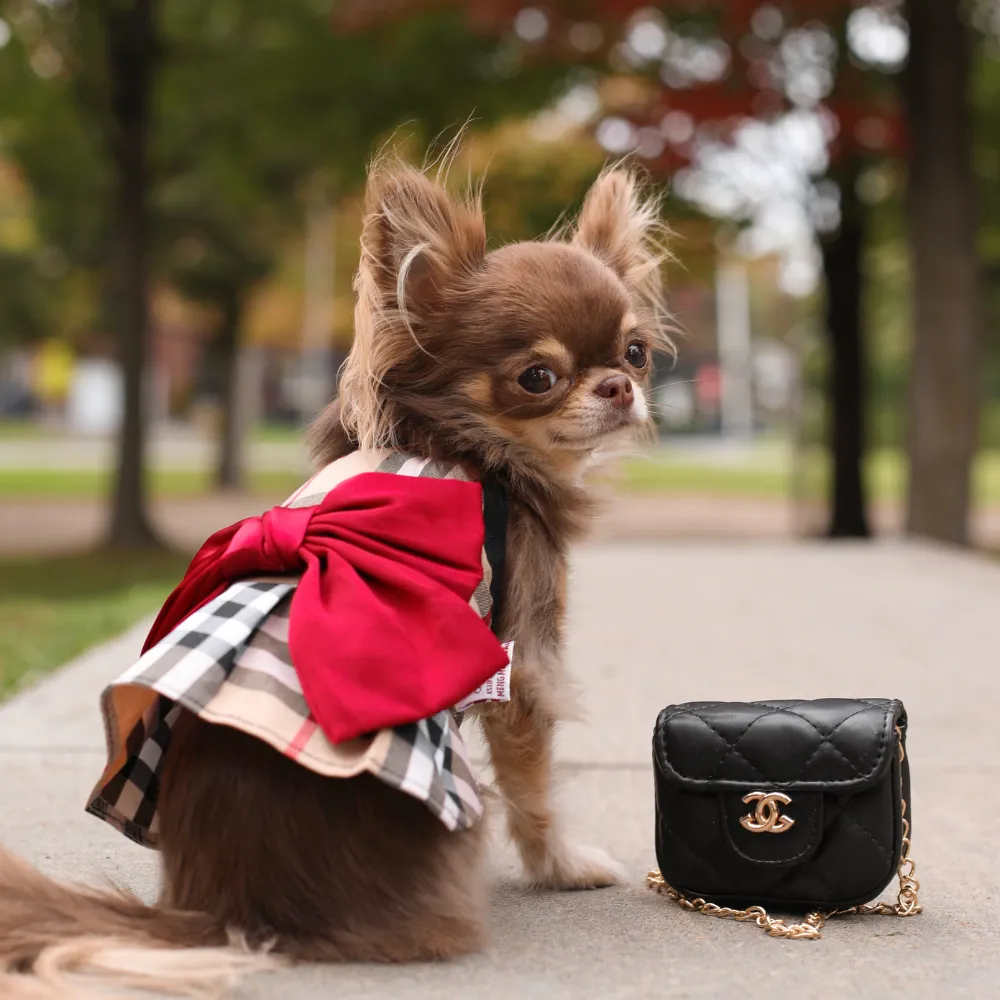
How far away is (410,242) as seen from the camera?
3.08 meters

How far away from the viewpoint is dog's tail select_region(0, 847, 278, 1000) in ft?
7.79

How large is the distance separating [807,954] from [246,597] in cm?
137

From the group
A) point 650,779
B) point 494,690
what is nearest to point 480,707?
point 494,690

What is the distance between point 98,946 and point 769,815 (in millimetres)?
1399

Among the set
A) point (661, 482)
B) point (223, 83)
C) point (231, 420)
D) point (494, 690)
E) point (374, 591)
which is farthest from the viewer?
point (661, 482)

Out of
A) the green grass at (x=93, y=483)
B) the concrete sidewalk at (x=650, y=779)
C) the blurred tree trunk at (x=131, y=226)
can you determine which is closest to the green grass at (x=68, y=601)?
the concrete sidewalk at (x=650, y=779)

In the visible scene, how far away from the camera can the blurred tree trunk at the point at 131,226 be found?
46.3ft

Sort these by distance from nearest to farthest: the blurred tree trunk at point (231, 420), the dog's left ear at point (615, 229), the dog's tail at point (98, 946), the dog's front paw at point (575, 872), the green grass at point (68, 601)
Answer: the dog's tail at point (98, 946)
the dog's front paw at point (575, 872)
the dog's left ear at point (615, 229)
the green grass at point (68, 601)
the blurred tree trunk at point (231, 420)

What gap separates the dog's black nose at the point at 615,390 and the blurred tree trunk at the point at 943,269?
9.98 meters

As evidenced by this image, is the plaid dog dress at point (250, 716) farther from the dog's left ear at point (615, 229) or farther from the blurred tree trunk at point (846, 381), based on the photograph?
the blurred tree trunk at point (846, 381)

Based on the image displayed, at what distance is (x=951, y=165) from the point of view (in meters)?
12.4

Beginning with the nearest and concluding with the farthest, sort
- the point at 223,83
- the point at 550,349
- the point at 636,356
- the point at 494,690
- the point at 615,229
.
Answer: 1. the point at 494,690
2. the point at 550,349
3. the point at 636,356
4. the point at 615,229
5. the point at 223,83

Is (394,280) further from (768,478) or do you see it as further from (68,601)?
(768,478)

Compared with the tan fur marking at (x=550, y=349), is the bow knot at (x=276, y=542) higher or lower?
lower
